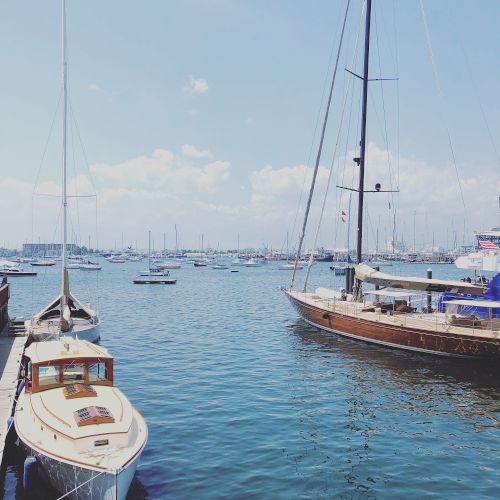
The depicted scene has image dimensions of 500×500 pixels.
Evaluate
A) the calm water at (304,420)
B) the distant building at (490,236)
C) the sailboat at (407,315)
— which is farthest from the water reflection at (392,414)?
the distant building at (490,236)

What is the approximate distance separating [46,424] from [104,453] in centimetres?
211

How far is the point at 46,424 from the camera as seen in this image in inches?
516

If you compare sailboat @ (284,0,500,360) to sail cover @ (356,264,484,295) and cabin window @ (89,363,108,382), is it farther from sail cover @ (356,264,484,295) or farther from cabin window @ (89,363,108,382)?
cabin window @ (89,363,108,382)

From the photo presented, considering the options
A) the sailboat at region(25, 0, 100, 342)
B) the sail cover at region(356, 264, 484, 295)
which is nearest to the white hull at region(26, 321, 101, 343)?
the sailboat at region(25, 0, 100, 342)

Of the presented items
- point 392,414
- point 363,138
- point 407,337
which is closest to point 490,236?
point 363,138

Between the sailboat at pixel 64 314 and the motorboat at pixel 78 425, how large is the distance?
14.5 m

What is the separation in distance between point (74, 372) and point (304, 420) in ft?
27.9

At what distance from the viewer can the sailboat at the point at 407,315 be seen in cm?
2747

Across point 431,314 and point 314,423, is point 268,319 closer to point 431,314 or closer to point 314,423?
point 431,314

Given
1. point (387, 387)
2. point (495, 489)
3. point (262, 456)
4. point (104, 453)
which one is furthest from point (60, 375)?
point (387, 387)

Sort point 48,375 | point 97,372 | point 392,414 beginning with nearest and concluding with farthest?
1. point 48,375
2. point 97,372
3. point 392,414

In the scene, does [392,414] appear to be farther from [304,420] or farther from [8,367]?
[8,367]

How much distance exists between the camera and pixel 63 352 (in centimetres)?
1644

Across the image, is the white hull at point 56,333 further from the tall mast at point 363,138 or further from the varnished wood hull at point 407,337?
the tall mast at point 363,138
